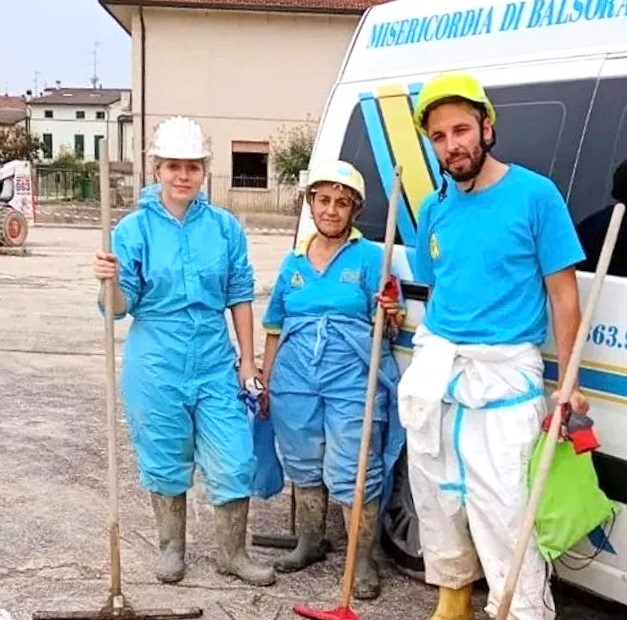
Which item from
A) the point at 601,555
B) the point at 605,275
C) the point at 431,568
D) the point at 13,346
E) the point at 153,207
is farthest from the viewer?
the point at 13,346

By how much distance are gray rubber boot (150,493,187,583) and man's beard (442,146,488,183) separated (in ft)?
6.11

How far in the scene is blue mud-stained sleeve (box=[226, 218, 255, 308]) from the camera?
171 inches

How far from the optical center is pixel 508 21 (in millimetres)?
3816

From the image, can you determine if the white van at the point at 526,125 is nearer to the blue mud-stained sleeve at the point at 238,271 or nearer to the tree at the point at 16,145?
the blue mud-stained sleeve at the point at 238,271

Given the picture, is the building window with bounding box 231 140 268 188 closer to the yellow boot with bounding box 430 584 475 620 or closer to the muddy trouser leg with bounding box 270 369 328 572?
the muddy trouser leg with bounding box 270 369 328 572

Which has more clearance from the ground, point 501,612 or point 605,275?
point 605,275

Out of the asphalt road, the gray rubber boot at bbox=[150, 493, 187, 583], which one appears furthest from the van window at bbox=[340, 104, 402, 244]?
the asphalt road

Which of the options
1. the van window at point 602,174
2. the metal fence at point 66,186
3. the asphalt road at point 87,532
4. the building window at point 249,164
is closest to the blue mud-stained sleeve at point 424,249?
the van window at point 602,174

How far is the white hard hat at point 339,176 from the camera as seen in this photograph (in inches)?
162

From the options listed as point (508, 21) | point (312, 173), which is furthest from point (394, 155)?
point (508, 21)

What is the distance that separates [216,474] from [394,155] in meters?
1.45

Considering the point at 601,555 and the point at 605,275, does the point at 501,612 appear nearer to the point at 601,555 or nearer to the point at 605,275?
the point at 601,555

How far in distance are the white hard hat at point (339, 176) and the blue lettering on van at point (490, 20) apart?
0.61 meters

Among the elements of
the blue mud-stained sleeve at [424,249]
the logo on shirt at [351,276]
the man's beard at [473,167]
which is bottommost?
the logo on shirt at [351,276]
